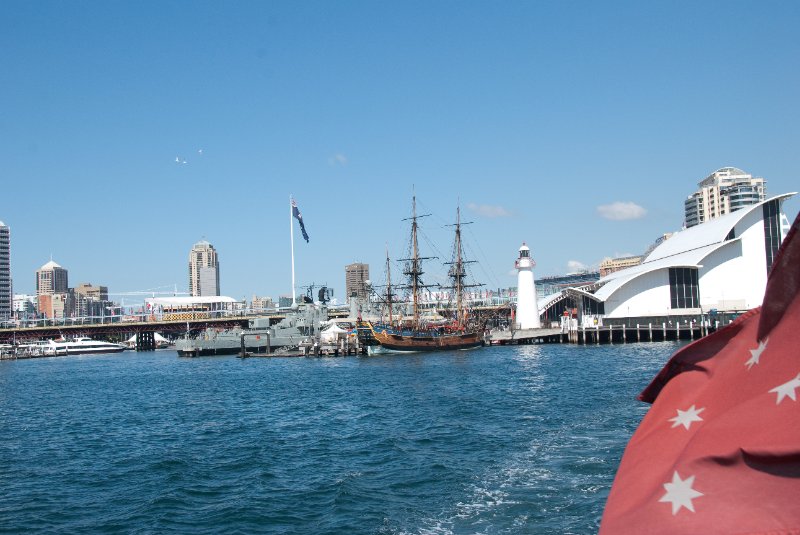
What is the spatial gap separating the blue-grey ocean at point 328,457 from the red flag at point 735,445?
937 centimetres

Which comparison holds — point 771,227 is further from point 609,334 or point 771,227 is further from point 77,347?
point 77,347

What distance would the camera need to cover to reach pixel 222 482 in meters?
21.4

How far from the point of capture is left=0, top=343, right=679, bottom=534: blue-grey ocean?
17.2m

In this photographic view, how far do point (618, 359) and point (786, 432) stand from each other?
5897cm

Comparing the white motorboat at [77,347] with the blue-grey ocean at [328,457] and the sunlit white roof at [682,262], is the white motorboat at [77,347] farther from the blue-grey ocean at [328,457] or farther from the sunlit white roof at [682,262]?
the sunlit white roof at [682,262]

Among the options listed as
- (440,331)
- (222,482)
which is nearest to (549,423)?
(222,482)

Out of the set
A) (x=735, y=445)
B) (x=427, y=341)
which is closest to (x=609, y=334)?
(x=427, y=341)

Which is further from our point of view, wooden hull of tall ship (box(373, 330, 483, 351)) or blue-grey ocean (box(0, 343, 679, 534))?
wooden hull of tall ship (box(373, 330, 483, 351))

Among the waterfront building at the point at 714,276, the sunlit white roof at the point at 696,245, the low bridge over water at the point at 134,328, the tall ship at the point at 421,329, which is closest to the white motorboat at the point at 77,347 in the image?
the low bridge over water at the point at 134,328

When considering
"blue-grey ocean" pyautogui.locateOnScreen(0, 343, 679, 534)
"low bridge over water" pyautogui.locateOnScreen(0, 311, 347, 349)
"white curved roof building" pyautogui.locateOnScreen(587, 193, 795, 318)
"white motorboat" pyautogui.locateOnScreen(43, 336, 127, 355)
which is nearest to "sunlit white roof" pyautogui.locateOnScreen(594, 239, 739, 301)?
"white curved roof building" pyautogui.locateOnScreen(587, 193, 795, 318)

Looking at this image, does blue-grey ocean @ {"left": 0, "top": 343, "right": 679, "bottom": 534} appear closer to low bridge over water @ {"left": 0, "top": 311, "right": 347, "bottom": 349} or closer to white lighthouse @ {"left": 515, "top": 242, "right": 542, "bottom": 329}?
white lighthouse @ {"left": 515, "top": 242, "right": 542, "bottom": 329}

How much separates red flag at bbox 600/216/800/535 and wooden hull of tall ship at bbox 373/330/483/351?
272 feet

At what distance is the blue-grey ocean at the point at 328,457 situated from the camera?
17.2 m

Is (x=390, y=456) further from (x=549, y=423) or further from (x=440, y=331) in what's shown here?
(x=440, y=331)
